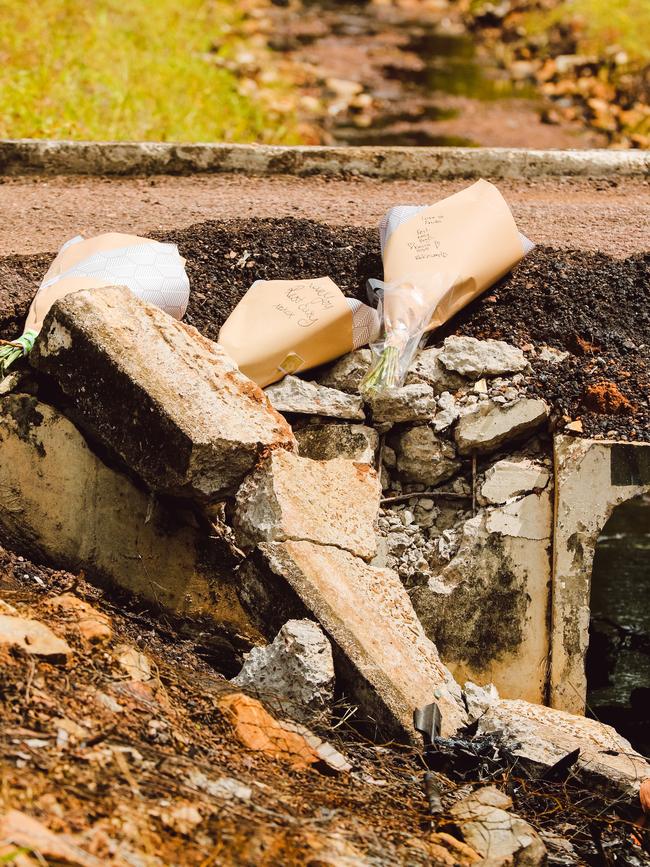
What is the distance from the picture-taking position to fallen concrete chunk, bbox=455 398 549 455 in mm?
4324

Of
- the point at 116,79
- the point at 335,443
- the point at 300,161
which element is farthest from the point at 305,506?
the point at 116,79

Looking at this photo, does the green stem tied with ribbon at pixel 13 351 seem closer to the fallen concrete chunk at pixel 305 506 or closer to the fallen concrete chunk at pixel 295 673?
the fallen concrete chunk at pixel 305 506

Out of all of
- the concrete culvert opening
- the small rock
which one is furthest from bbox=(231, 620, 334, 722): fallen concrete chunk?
the concrete culvert opening

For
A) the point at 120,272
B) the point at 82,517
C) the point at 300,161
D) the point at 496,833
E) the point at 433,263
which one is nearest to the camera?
the point at 496,833

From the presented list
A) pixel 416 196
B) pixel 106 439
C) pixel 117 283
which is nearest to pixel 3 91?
pixel 416 196

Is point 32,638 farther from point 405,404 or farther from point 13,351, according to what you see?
point 405,404

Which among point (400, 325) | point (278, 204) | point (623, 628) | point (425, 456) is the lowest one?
point (623, 628)

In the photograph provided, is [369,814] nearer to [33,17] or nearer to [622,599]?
[622,599]

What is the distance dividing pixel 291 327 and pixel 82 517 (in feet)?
3.83

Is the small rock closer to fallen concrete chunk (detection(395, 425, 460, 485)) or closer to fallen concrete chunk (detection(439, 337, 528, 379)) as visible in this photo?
fallen concrete chunk (detection(395, 425, 460, 485))

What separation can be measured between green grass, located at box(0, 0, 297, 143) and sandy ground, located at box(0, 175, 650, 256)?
1.63m

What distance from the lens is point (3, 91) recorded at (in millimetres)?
7602

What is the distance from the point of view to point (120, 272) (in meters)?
4.26

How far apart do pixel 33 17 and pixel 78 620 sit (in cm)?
765
